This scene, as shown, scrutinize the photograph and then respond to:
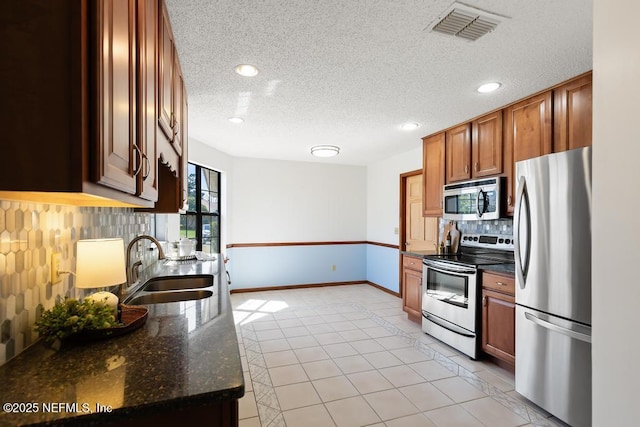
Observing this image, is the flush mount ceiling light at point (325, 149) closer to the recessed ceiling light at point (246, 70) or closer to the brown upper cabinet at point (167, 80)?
the recessed ceiling light at point (246, 70)

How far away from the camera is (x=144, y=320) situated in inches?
50.2

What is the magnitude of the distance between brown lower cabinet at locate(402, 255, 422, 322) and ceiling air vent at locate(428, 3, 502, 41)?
247 centimetres

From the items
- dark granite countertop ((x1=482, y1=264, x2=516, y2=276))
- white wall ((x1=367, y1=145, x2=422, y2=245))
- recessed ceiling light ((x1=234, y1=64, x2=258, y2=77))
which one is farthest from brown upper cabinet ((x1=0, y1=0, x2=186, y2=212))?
white wall ((x1=367, y1=145, x2=422, y2=245))

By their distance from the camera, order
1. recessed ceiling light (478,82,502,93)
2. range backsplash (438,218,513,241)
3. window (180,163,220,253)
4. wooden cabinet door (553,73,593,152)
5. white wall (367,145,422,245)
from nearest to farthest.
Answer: wooden cabinet door (553,73,593,152) → recessed ceiling light (478,82,502,93) → range backsplash (438,218,513,241) → window (180,163,220,253) → white wall (367,145,422,245)

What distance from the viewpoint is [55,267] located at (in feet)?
3.86

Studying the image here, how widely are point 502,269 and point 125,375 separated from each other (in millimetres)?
2695

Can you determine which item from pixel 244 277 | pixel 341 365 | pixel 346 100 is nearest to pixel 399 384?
pixel 341 365

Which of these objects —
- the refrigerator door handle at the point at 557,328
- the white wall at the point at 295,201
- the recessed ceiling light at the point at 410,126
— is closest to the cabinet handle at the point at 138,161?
the refrigerator door handle at the point at 557,328

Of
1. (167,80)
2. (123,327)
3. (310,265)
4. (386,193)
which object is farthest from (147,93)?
(310,265)

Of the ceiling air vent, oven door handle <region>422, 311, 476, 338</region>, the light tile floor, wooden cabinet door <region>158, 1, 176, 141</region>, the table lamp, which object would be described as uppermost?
the ceiling air vent

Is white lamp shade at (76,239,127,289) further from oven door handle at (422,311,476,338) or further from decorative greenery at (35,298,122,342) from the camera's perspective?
oven door handle at (422,311,476,338)

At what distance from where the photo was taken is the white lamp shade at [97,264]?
3.88 feet

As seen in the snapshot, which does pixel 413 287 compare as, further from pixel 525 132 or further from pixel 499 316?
pixel 525 132

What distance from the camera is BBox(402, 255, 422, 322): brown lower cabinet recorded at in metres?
3.69
